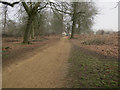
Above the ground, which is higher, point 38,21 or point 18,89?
point 38,21

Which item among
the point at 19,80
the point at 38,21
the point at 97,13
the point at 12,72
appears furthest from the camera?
the point at 97,13

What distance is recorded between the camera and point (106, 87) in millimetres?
2795

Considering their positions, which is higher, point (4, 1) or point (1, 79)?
point (4, 1)

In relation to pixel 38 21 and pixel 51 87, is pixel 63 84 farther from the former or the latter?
pixel 38 21

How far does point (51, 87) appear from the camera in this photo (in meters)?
2.96

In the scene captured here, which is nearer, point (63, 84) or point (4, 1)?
point (63, 84)

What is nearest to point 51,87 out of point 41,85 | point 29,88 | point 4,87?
point 41,85

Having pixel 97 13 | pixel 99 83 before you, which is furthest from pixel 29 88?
pixel 97 13

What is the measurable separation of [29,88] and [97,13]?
24.4 m

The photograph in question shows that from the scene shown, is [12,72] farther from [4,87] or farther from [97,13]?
[97,13]

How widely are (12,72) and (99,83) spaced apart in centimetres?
371

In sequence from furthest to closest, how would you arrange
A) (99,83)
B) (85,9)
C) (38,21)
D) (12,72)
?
(85,9) < (38,21) < (12,72) < (99,83)

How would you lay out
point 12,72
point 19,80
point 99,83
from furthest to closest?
point 12,72 → point 19,80 → point 99,83

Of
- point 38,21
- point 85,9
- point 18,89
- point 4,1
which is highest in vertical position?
point 85,9
